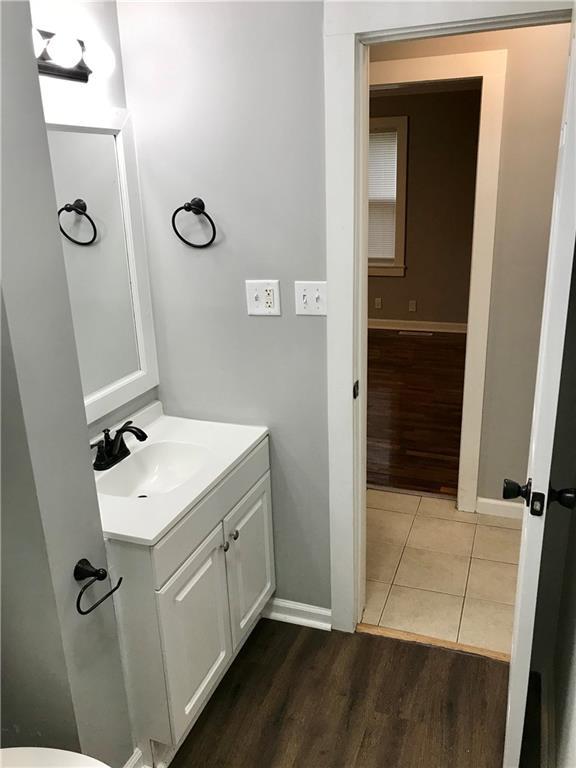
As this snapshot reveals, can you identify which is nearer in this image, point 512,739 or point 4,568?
point 4,568

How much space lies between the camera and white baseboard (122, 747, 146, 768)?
6.07 feet

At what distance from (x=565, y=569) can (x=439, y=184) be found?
503 cm

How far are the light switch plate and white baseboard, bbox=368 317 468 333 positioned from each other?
4.81 meters

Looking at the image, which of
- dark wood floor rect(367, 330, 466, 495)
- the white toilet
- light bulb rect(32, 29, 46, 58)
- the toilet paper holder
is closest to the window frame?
dark wood floor rect(367, 330, 466, 495)

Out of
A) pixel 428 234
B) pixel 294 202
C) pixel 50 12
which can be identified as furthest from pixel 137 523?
pixel 428 234

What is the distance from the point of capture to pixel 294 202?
6.72 ft

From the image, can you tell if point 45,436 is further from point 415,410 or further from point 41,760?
point 415,410

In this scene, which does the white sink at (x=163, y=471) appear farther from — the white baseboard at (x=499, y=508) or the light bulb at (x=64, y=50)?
the white baseboard at (x=499, y=508)

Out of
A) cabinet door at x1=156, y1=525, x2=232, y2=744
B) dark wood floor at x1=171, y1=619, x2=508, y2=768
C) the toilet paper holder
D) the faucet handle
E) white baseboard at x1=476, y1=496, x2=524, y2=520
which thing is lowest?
dark wood floor at x1=171, y1=619, x2=508, y2=768

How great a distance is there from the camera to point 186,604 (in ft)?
6.02

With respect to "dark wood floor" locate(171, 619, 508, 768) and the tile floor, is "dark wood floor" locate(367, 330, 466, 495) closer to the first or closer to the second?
the tile floor

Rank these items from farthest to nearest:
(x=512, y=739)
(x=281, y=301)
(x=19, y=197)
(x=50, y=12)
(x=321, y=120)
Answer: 1. (x=281, y=301)
2. (x=321, y=120)
3. (x=50, y=12)
4. (x=512, y=739)
5. (x=19, y=197)

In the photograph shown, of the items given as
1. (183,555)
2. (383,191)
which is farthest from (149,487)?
(383,191)

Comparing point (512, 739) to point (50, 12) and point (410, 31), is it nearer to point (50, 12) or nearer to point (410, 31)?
point (410, 31)
